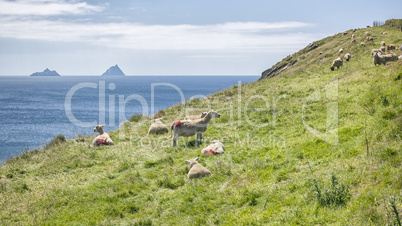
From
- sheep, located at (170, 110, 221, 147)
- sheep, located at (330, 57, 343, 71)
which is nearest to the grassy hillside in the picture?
sheep, located at (170, 110, 221, 147)

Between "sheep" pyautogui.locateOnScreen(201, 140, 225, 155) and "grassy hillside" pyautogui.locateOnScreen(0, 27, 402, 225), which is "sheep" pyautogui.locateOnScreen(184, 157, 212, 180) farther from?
Result: "sheep" pyautogui.locateOnScreen(201, 140, 225, 155)

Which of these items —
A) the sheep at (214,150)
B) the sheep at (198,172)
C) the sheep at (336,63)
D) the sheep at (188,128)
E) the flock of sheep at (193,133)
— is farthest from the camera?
the sheep at (336,63)

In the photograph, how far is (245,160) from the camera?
1380cm

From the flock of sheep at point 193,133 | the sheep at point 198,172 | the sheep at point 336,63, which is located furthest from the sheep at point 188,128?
the sheep at point 336,63

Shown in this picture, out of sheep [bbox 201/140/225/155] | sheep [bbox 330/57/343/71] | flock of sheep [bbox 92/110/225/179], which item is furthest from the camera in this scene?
sheep [bbox 330/57/343/71]

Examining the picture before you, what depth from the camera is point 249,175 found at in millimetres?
11641

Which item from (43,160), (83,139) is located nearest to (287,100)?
(83,139)

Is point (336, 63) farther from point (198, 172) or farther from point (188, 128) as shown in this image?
point (198, 172)

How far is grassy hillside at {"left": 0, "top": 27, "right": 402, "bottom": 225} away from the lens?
328 inches

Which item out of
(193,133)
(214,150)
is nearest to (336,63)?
(193,133)

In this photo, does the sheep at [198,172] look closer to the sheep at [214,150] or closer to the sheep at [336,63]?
the sheep at [214,150]

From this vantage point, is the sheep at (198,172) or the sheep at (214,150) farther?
the sheep at (214,150)

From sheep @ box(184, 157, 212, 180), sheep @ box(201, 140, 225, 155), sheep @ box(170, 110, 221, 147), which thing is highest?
sheep @ box(170, 110, 221, 147)

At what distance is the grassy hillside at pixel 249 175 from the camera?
8320 mm
